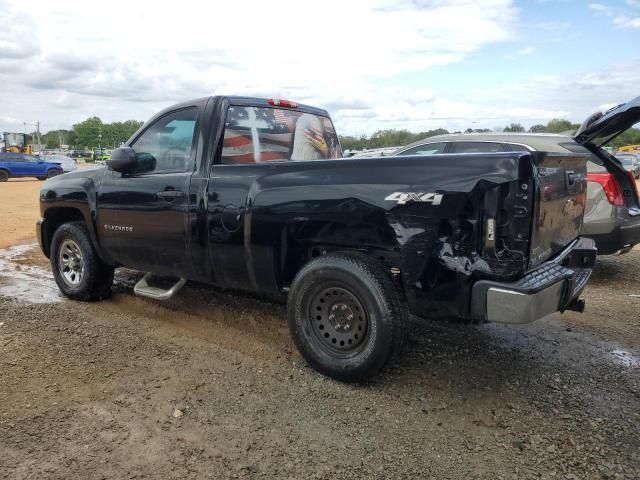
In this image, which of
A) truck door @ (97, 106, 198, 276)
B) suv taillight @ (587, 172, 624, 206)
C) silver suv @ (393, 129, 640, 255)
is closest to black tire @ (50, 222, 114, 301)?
truck door @ (97, 106, 198, 276)

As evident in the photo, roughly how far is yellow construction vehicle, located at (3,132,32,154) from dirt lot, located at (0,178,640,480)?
134 ft

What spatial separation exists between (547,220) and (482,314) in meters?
0.79

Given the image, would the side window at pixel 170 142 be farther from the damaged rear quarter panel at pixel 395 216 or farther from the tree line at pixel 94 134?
the tree line at pixel 94 134

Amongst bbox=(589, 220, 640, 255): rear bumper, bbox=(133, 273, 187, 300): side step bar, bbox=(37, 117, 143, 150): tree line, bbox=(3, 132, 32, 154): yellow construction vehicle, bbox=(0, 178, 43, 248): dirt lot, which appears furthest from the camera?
bbox=(37, 117, 143, 150): tree line

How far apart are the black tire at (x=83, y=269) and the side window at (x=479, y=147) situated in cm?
458

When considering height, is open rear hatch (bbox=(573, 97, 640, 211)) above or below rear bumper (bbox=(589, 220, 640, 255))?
above

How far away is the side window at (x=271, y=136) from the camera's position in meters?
4.31

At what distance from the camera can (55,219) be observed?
222 inches

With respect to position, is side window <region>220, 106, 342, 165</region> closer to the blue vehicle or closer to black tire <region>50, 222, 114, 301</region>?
black tire <region>50, 222, 114, 301</region>

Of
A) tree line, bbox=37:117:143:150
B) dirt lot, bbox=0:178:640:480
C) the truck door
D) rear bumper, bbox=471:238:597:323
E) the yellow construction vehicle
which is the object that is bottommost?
dirt lot, bbox=0:178:640:480

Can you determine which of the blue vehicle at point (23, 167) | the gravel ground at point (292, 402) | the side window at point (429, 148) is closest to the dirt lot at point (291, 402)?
the gravel ground at point (292, 402)

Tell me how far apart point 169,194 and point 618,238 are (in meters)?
4.70

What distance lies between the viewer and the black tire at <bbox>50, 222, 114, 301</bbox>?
5195mm

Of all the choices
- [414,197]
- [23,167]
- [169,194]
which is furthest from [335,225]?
[23,167]
